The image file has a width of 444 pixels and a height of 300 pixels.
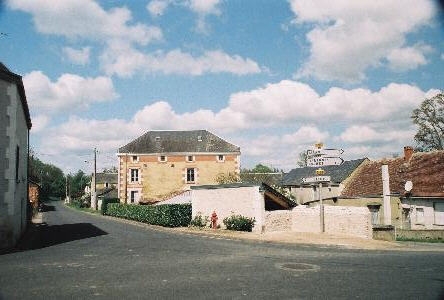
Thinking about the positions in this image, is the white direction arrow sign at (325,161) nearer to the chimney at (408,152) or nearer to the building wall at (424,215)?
the building wall at (424,215)

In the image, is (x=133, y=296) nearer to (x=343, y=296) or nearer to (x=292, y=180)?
(x=343, y=296)

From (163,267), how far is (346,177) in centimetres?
2961

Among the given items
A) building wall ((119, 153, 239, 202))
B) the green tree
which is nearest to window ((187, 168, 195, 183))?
building wall ((119, 153, 239, 202))

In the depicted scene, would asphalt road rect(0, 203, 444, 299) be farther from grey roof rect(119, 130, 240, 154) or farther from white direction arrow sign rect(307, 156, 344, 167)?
grey roof rect(119, 130, 240, 154)

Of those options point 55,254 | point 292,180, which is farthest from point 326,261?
point 292,180

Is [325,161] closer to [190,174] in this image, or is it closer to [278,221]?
[278,221]

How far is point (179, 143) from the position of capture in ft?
176

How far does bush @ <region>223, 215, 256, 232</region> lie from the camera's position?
23.5 meters

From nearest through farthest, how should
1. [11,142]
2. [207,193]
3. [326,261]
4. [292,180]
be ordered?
[326,261], [11,142], [207,193], [292,180]

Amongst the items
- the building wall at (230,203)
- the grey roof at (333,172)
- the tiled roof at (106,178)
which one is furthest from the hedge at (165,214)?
the tiled roof at (106,178)

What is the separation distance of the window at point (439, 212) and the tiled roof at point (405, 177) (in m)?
0.70

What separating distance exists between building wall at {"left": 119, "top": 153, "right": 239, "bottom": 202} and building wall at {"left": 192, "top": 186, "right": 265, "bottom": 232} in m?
23.8

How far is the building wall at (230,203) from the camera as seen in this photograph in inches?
924

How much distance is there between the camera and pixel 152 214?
3066 cm
